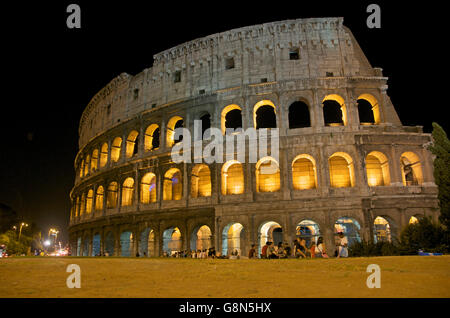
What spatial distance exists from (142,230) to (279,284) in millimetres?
21207

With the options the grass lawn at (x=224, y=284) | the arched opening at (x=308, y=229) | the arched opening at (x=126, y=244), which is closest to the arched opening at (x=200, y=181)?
the arched opening at (x=308, y=229)

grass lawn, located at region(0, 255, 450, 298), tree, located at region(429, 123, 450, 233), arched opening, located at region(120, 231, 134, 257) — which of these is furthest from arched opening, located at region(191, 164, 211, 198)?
grass lawn, located at region(0, 255, 450, 298)

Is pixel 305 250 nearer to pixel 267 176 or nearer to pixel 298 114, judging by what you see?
pixel 267 176

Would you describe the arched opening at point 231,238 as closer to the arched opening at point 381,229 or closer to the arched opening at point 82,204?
the arched opening at point 381,229

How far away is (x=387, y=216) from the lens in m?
20.0

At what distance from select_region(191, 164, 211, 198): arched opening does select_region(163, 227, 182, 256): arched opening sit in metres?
3.22

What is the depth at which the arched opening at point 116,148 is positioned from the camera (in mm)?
30211

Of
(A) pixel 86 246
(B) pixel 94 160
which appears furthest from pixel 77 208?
(B) pixel 94 160

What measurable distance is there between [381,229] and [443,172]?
22.2 ft

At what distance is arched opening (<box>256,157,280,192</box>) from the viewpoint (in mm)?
21956

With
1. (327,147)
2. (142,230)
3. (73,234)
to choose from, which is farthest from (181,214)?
(73,234)

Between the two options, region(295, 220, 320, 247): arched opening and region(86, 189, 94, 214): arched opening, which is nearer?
region(295, 220, 320, 247): arched opening

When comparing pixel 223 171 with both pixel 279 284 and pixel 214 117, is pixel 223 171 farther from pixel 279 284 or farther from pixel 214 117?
pixel 279 284

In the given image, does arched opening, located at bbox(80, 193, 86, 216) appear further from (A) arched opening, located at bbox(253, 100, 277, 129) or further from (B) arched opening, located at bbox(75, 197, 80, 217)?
(A) arched opening, located at bbox(253, 100, 277, 129)
